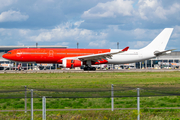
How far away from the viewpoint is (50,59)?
4600 centimetres

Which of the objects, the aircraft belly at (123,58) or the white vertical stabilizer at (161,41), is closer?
the aircraft belly at (123,58)

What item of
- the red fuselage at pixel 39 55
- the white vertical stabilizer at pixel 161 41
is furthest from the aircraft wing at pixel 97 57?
the white vertical stabilizer at pixel 161 41

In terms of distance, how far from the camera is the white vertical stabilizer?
52.2m

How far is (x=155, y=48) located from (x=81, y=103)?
132 feet

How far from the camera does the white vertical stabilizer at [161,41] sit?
52.2 metres

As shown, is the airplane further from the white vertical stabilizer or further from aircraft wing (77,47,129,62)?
the white vertical stabilizer

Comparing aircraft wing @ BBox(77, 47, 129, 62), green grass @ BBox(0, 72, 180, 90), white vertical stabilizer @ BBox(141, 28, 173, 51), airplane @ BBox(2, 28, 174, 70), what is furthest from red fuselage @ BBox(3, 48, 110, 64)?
white vertical stabilizer @ BBox(141, 28, 173, 51)

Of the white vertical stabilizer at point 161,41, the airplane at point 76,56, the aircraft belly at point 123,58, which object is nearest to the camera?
the airplane at point 76,56

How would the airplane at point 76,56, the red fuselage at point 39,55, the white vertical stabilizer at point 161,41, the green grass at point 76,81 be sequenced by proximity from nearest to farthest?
the green grass at point 76,81 < the airplane at point 76,56 < the red fuselage at point 39,55 < the white vertical stabilizer at point 161,41

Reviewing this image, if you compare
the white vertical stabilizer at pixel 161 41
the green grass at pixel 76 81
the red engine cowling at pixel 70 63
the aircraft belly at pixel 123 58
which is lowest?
the green grass at pixel 76 81

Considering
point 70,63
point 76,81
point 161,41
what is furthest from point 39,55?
point 161,41

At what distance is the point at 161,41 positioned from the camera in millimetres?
52500

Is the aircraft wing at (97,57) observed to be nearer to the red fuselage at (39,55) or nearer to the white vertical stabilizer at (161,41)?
the red fuselage at (39,55)

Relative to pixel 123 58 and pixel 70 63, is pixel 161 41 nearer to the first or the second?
pixel 123 58
